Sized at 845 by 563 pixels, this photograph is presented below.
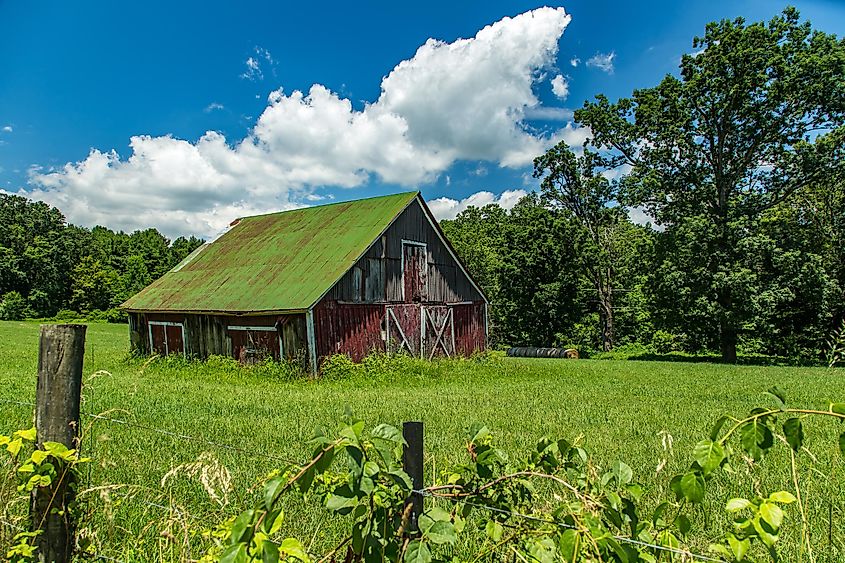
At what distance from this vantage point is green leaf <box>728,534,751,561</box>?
1.67 metres

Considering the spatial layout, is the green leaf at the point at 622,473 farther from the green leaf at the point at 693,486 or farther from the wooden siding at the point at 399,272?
the wooden siding at the point at 399,272

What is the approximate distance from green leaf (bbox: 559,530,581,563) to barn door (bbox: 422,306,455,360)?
19.3m

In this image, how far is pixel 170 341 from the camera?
21.5 m

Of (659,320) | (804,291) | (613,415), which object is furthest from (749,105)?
(613,415)

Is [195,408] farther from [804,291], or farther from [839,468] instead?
[804,291]

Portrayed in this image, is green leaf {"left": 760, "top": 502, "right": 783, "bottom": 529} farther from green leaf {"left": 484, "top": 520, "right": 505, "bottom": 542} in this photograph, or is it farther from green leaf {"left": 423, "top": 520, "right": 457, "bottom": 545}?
green leaf {"left": 423, "top": 520, "right": 457, "bottom": 545}

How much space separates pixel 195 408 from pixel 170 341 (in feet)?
39.7

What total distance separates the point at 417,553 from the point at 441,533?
0.11 metres

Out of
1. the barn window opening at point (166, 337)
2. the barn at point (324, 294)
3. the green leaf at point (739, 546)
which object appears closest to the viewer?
the green leaf at point (739, 546)

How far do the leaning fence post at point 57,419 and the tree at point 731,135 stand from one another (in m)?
28.3

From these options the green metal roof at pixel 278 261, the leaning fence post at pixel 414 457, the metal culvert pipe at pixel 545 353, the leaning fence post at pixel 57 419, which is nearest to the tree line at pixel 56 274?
the green metal roof at pixel 278 261

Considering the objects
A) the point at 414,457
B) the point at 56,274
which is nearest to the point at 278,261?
the point at 414,457

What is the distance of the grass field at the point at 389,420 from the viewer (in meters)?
4.37

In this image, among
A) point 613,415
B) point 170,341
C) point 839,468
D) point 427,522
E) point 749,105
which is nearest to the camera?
point 427,522
